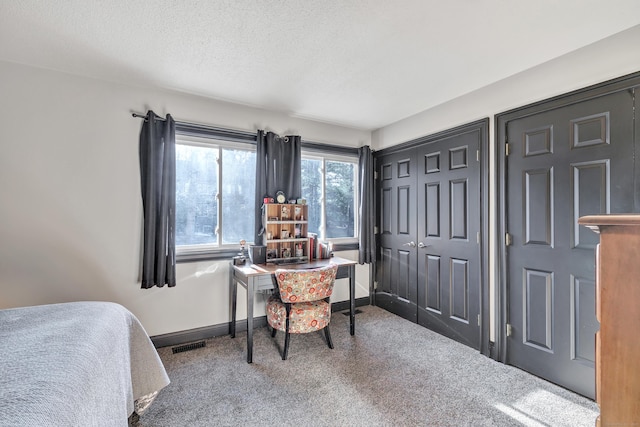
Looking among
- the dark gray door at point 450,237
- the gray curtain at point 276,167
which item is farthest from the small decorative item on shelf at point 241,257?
the dark gray door at point 450,237

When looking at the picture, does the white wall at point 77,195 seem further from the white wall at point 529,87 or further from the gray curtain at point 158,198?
the white wall at point 529,87

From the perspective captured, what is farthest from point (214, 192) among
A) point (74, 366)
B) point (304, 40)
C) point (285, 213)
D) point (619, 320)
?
point (619, 320)

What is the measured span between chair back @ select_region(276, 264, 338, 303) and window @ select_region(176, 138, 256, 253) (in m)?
1.00

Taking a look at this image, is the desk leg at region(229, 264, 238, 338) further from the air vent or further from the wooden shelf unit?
the wooden shelf unit

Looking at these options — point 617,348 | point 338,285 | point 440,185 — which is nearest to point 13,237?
point 338,285

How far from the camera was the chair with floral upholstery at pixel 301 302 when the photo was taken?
7.64ft

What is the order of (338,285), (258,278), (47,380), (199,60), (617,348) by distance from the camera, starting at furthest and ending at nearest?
(338,285) < (258,278) < (199,60) < (47,380) < (617,348)

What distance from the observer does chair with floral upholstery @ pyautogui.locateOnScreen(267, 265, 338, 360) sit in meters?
2.33

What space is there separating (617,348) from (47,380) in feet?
5.40

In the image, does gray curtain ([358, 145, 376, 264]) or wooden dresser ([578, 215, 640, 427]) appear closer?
wooden dresser ([578, 215, 640, 427])

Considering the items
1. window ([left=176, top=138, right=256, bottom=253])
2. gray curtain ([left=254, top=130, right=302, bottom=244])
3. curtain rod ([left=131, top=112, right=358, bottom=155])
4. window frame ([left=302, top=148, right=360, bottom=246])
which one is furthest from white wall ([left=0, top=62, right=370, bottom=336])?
window frame ([left=302, top=148, right=360, bottom=246])

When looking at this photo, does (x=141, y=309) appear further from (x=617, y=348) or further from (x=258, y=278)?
(x=617, y=348)

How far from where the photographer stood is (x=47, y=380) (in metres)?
0.95

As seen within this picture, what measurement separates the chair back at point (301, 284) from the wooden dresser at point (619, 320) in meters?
1.91
